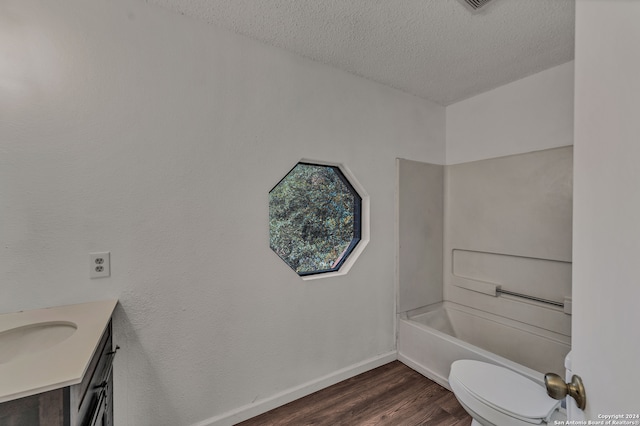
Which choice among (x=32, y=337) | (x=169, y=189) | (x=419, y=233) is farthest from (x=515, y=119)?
(x=32, y=337)

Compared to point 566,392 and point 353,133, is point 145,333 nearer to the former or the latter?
point 566,392

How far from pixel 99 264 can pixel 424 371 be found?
2349 mm

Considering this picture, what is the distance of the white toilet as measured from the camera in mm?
1225

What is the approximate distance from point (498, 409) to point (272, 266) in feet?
4.59

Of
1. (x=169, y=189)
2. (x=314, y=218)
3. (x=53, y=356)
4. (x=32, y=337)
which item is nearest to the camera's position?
(x=53, y=356)

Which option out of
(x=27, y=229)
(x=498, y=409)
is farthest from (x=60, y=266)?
(x=498, y=409)

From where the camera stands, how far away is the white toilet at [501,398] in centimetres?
122

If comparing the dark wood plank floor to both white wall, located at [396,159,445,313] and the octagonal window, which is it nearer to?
white wall, located at [396,159,445,313]

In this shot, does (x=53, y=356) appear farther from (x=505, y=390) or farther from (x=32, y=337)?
(x=505, y=390)

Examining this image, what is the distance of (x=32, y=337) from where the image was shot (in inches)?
42.1

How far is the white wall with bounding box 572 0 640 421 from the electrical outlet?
1811mm

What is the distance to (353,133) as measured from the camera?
2.16 m

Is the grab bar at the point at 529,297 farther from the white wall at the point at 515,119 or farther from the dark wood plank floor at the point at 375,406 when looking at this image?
the white wall at the point at 515,119

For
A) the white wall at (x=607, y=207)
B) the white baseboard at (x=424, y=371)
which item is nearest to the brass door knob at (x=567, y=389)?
the white wall at (x=607, y=207)
